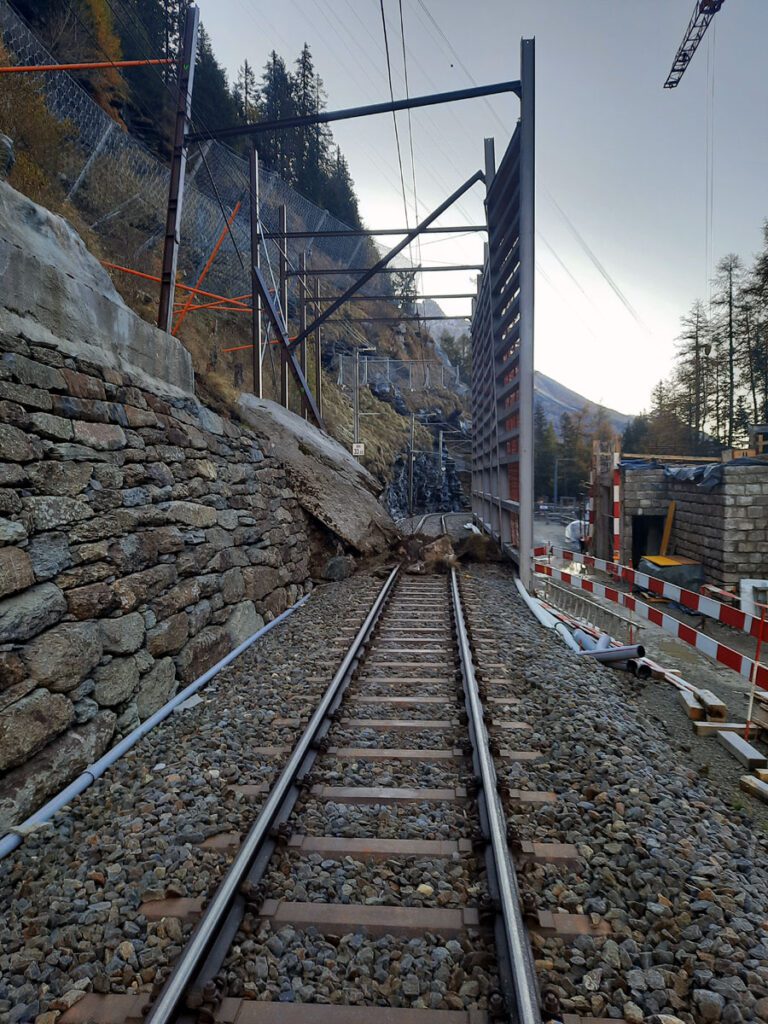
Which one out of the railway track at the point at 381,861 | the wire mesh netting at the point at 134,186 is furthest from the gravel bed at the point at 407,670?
the wire mesh netting at the point at 134,186

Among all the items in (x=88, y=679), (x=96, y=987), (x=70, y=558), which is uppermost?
(x=70, y=558)

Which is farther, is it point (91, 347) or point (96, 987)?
point (91, 347)

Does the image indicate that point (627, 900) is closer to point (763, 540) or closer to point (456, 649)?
point (456, 649)

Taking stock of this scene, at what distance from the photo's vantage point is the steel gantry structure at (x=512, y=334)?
26.5ft

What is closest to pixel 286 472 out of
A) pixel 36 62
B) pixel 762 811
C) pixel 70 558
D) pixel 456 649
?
pixel 456 649

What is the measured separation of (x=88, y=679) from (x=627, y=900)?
3.23 m

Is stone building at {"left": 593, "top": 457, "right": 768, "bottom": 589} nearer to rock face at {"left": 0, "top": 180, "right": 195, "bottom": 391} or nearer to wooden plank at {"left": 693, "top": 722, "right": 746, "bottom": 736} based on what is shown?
wooden plank at {"left": 693, "top": 722, "right": 746, "bottom": 736}

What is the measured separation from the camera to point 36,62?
1451cm

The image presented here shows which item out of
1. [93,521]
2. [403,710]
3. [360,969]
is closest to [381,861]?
[360,969]

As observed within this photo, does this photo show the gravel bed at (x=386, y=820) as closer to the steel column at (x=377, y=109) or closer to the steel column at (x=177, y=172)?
the steel column at (x=177, y=172)

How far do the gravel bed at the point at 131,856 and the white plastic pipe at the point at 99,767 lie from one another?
5 centimetres

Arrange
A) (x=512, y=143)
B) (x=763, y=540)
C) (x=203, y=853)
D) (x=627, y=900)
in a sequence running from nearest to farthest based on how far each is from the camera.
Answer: (x=627, y=900)
(x=203, y=853)
(x=512, y=143)
(x=763, y=540)

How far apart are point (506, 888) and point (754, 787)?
9.60 feet

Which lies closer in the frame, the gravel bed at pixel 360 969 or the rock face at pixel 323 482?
the gravel bed at pixel 360 969
